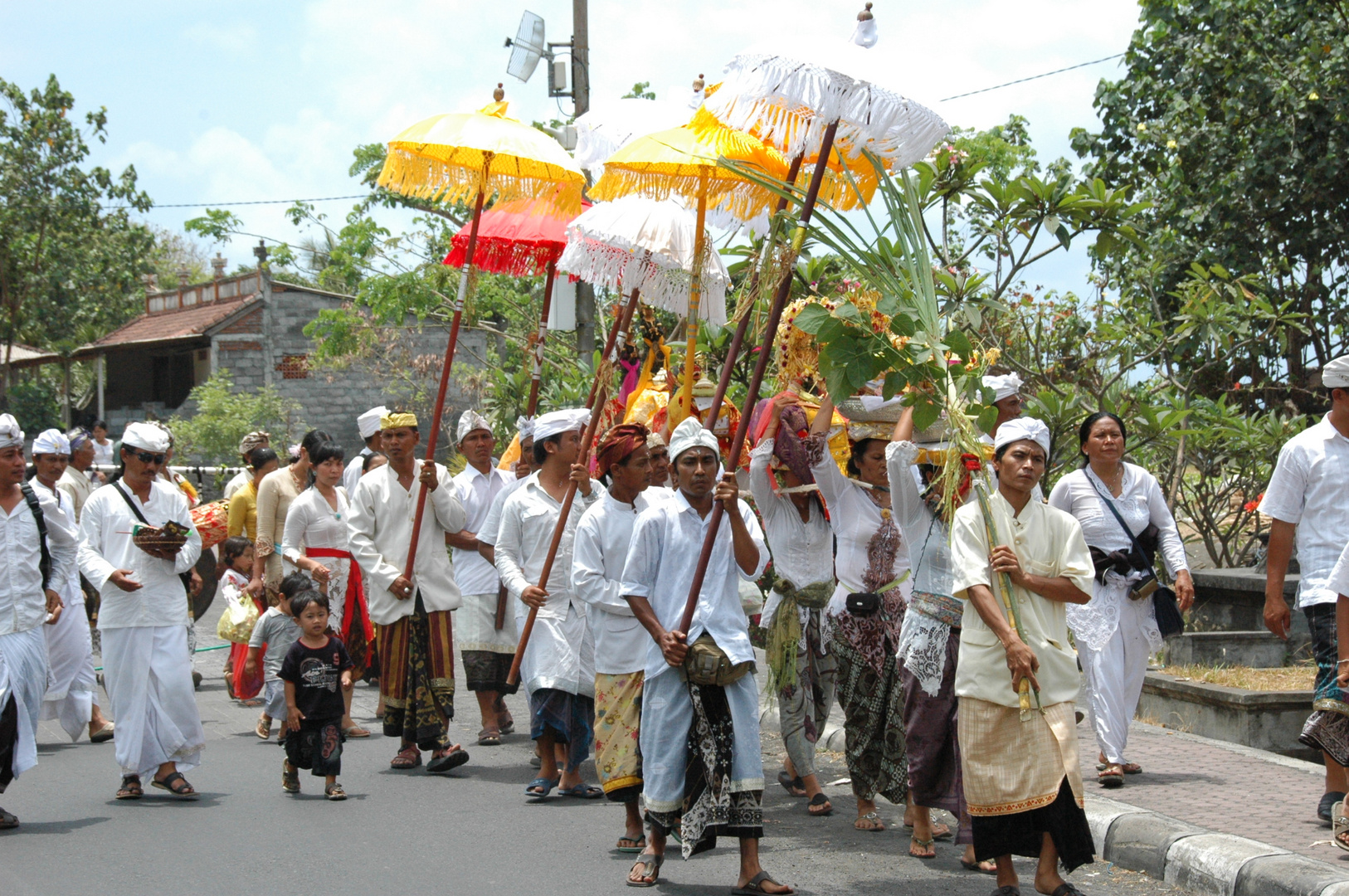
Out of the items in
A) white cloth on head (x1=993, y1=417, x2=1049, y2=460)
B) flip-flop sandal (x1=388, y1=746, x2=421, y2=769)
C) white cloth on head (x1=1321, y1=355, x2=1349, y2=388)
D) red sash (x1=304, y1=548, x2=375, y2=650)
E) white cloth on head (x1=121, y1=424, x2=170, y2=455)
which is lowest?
flip-flop sandal (x1=388, y1=746, x2=421, y2=769)

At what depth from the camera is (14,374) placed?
35812mm

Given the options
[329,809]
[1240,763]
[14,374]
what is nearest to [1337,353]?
[1240,763]

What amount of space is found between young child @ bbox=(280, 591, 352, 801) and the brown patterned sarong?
→ 1.47 ft

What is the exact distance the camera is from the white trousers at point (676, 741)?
17.5 feet

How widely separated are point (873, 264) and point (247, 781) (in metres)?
4.66

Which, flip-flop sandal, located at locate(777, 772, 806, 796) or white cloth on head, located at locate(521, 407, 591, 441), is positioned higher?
white cloth on head, located at locate(521, 407, 591, 441)

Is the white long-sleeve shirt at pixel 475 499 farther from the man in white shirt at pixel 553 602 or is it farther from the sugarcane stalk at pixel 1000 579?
the sugarcane stalk at pixel 1000 579

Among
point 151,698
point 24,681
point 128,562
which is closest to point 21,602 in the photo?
point 24,681

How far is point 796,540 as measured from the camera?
22.4 feet

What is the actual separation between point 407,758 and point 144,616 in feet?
5.60

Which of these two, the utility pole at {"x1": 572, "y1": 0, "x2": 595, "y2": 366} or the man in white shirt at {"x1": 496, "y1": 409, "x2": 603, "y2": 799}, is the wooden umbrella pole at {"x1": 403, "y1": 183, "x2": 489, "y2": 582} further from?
the utility pole at {"x1": 572, "y1": 0, "x2": 595, "y2": 366}

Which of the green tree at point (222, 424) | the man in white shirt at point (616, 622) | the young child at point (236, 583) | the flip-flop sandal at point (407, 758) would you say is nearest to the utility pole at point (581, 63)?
the young child at point (236, 583)

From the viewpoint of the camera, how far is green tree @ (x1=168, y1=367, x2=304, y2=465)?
28.8 m

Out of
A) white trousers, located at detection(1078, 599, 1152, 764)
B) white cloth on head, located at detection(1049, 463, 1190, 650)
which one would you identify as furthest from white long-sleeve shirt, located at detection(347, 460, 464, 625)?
white trousers, located at detection(1078, 599, 1152, 764)
